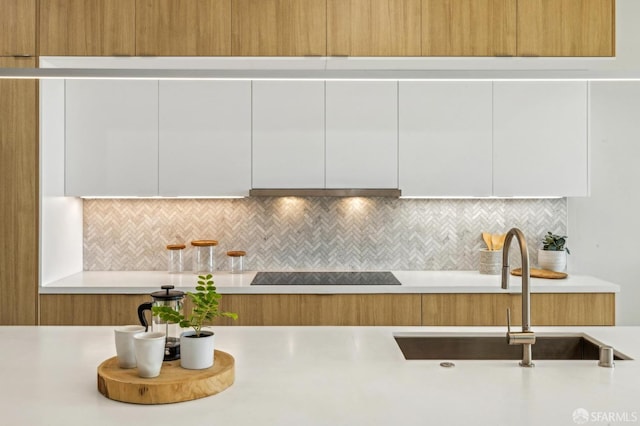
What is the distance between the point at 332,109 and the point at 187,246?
139 centimetres

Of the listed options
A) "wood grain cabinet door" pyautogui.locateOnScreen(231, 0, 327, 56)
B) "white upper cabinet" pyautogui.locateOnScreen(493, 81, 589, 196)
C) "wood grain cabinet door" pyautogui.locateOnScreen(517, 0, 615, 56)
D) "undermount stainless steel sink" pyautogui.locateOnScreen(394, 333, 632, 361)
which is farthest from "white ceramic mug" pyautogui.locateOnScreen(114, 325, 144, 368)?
"wood grain cabinet door" pyautogui.locateOnScreen(517, 0, 615, 56)

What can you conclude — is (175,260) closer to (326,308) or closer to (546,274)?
(326,308)

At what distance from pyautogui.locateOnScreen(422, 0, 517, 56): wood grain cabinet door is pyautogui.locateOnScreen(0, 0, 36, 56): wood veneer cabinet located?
2370 millimetres

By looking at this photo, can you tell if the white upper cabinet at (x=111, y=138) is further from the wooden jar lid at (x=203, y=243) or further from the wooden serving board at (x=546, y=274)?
the wooden serving board at (x=546, y=274)

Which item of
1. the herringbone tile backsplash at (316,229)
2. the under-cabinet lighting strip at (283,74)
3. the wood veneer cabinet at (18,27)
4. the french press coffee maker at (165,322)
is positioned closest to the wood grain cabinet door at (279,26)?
the herringbone tile backsplash at (316,229)

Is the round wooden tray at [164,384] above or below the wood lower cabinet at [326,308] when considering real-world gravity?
above

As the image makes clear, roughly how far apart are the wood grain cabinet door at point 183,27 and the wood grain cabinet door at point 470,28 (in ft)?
4.08

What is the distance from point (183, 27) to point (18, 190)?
1.38 metres

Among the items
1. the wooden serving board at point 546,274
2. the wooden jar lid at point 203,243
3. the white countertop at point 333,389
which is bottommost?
the white countertop at point 333,389

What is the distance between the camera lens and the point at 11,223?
3.30 metres

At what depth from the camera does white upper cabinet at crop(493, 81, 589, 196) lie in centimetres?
354

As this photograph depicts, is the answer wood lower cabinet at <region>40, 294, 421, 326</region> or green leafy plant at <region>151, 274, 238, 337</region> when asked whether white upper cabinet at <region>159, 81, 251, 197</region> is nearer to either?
wood lower cabinet at <region>40, 294, 421, 326</region>

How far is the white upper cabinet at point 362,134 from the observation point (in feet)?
11.7

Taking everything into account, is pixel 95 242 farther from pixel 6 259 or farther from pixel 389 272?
pixel 389 272
